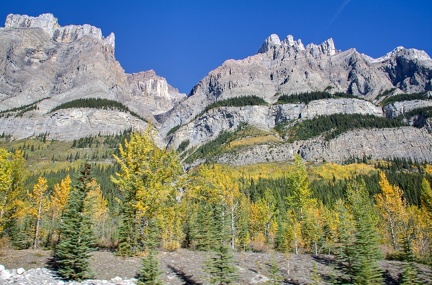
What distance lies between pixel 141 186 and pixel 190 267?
6618 millimetres

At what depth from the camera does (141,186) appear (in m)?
22.8

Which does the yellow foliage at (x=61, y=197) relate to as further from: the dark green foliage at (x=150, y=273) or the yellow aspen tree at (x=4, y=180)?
the dark green foliage at (x=150, y=273)

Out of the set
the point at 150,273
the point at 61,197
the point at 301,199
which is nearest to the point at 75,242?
the point at 150,273

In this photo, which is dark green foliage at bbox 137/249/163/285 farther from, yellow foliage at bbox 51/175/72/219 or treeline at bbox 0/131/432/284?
yellow foliage at bbox 51/175/72/219

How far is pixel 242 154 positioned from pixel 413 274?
6556 inches

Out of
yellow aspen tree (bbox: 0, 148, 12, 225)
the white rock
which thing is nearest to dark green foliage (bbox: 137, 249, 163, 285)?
the white rock

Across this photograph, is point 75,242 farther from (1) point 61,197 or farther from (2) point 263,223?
(2) point 263,223

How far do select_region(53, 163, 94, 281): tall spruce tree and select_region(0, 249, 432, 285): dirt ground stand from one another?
3.80 feet

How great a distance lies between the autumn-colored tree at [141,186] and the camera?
2295 centimetres

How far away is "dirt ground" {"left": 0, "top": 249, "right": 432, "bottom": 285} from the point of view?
1912cm

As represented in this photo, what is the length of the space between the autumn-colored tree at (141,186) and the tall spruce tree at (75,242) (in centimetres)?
319

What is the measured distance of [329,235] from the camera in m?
41.8

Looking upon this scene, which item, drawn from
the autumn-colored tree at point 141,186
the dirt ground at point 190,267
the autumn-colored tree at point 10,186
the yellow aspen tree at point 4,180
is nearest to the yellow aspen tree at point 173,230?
the autumn-colored tree at point 141,186

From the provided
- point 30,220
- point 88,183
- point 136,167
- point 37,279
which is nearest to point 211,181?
point 136,167
